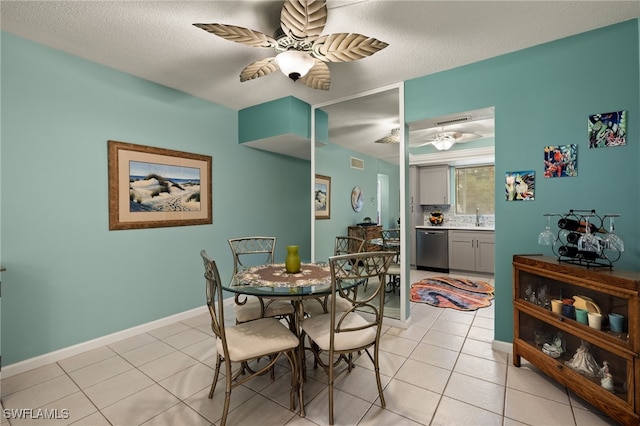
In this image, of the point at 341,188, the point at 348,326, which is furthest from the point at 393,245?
the point at 348,326

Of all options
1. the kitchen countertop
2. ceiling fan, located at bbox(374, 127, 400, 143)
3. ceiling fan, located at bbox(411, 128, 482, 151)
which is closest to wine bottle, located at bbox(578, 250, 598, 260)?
ceiling fan, located at bbox(374, 127, 400, 143)

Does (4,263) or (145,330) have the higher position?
(4,263)

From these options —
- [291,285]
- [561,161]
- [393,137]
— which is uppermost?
[393,137]

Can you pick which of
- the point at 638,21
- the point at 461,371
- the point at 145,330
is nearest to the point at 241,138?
the point at 145,330

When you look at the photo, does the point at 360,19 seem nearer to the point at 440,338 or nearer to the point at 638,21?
the point at 638,21

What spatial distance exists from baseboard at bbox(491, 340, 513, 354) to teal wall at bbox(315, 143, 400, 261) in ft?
5.99

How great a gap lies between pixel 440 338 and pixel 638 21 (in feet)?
9.45

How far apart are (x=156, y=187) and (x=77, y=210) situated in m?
0.70

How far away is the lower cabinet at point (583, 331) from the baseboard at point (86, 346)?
332cm

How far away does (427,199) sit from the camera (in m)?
5.96

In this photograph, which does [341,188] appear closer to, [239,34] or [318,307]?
[318,307]

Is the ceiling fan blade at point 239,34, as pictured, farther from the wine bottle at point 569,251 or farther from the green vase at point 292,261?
the wine bottle at point 569,251

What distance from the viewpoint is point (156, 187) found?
9.94 feet

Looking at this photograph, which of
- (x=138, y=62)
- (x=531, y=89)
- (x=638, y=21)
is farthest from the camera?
(x=138, y=62)
